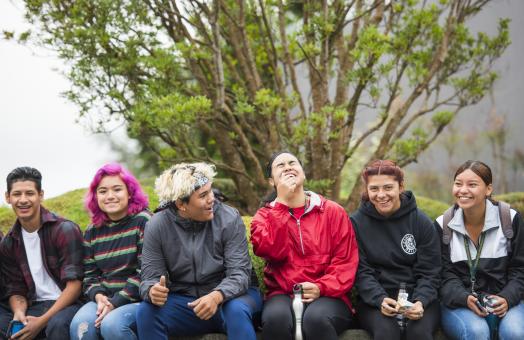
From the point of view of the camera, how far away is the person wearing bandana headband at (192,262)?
390cm

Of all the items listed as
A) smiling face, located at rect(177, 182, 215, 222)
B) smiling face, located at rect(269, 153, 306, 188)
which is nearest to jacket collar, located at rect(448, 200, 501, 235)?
smiling face, located at rect(269, 153, 306, 188)

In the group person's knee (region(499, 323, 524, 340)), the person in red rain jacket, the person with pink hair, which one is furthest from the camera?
the person with pink hair

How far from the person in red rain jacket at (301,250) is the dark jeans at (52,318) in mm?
1419

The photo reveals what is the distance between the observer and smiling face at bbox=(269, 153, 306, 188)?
4.27 m

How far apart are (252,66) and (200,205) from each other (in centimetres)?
325

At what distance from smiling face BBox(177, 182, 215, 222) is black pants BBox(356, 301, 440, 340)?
129 centimetres

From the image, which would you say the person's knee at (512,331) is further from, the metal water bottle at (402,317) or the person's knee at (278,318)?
the person's knee at (278,318)

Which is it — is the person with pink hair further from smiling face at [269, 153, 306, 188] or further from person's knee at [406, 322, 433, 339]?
person's knee at [406, 322, 433, 339]

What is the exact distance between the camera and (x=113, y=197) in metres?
4.38

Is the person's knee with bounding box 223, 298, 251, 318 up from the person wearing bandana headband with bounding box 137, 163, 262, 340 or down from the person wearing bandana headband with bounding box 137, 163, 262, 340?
down

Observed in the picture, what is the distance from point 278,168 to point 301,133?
1.96 m

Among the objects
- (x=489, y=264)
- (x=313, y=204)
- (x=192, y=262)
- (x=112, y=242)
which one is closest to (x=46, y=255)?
(x=112, y=242)

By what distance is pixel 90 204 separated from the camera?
4465mm

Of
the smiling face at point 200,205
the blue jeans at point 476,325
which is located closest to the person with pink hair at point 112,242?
the smiling face at point 200,205
